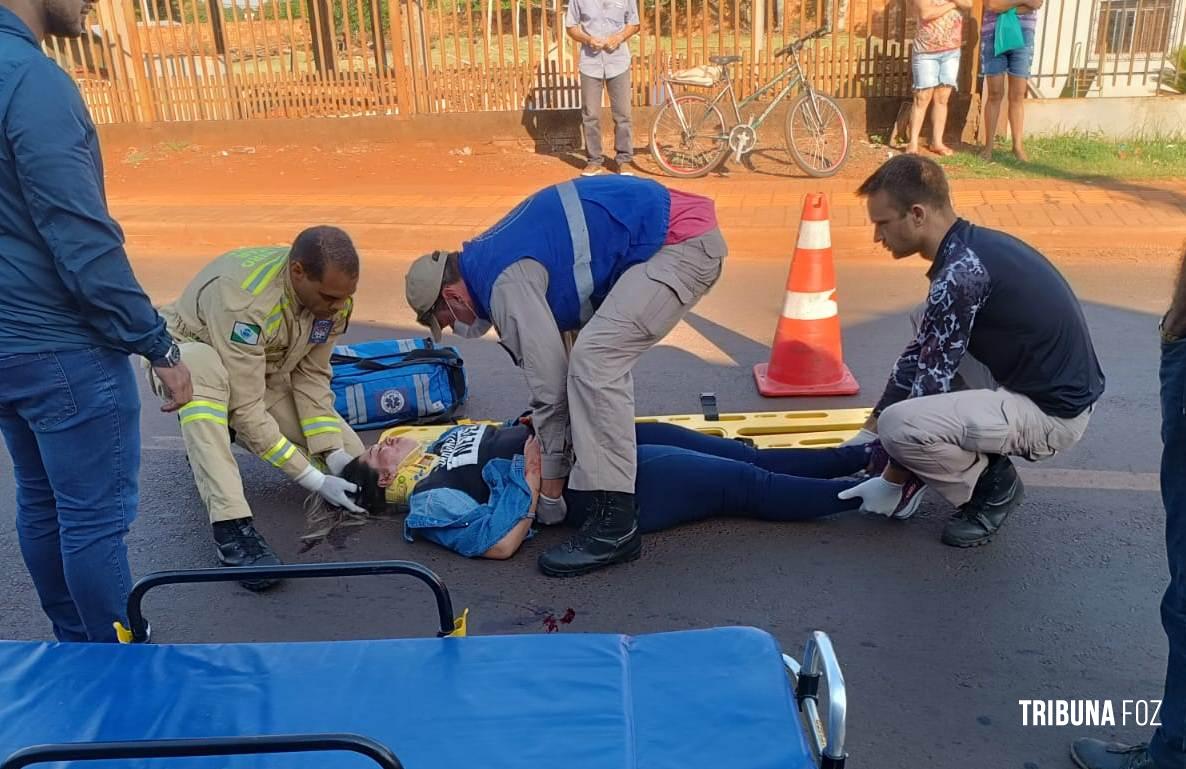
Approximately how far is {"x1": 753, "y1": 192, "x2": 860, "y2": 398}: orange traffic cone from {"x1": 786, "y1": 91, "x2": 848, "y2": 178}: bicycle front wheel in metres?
5.08

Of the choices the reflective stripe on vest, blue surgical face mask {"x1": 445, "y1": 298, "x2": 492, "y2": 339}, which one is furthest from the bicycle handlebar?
blue surgical face mask {"x1": 445, "y1": 298, "x2": 492, "y2": 339}

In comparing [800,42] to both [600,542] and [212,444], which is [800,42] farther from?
[212,444]

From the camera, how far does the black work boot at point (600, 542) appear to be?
3.63 meters

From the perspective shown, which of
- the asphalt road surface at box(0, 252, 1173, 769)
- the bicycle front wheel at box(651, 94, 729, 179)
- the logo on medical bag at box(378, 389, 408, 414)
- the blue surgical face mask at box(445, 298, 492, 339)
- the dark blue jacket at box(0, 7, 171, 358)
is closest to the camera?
the dark blue jacket at box(0, 7, 171, 358)

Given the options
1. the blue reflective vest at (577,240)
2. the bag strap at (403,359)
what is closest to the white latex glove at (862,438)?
the blue reflective vest at (577,240)

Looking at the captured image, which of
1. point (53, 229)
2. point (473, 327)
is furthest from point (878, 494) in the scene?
point (53, 229)

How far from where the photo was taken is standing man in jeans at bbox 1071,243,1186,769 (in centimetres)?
222

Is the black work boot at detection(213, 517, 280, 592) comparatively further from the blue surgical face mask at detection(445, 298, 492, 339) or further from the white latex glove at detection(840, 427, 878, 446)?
the white latex glove at detection(840, 427, 878, 446)

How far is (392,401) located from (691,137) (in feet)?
21.1

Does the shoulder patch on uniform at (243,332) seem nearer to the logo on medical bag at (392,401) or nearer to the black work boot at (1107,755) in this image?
the logo on medical bag at (392,401)

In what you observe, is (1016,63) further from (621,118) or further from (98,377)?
(98,377)

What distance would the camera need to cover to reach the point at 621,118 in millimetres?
10273

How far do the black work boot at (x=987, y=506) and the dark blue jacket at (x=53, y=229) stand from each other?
9.19 feet

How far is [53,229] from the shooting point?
8.02 feet
